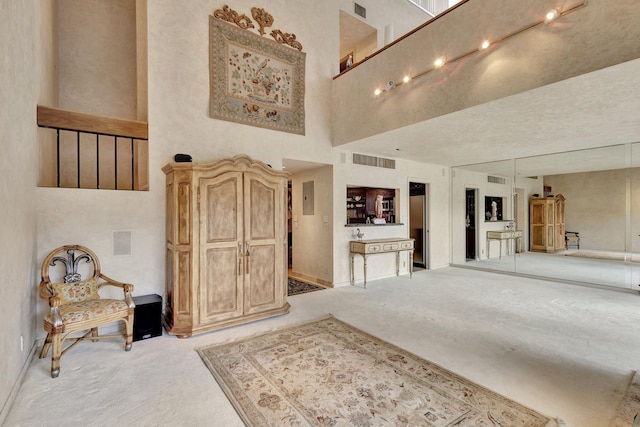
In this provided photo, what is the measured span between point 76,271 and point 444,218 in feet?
24.0

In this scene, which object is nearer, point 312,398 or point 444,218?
point 312,398

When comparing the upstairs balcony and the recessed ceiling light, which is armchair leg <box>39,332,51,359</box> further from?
the recessed ceiling light

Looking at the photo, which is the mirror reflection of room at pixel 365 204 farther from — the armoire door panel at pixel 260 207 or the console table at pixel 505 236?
the console table at pixel 505 236

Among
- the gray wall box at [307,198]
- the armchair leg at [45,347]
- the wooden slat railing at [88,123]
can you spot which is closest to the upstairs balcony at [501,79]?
the gray wall box at [307,198]

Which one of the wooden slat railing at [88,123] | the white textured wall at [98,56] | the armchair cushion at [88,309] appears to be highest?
the white textured wall at [98,56]

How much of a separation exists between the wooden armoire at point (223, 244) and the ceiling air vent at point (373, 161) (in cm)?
229

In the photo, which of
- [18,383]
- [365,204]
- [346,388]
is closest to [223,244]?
[18,383]

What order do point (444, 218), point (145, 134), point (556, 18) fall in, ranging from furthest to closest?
1. point (444, 218)
2. point (145, 134)
3. point (556, 18)

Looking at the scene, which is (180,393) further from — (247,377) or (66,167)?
(66,167)

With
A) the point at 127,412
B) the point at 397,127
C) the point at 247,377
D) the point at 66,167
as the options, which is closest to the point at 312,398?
the point at 247,377

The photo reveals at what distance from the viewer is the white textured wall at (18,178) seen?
6.40 ft

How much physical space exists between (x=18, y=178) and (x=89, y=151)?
2.30 m

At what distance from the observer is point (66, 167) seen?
4082mm

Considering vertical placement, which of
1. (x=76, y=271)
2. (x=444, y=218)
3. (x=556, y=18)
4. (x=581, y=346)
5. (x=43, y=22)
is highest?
(x=43, y=22)
